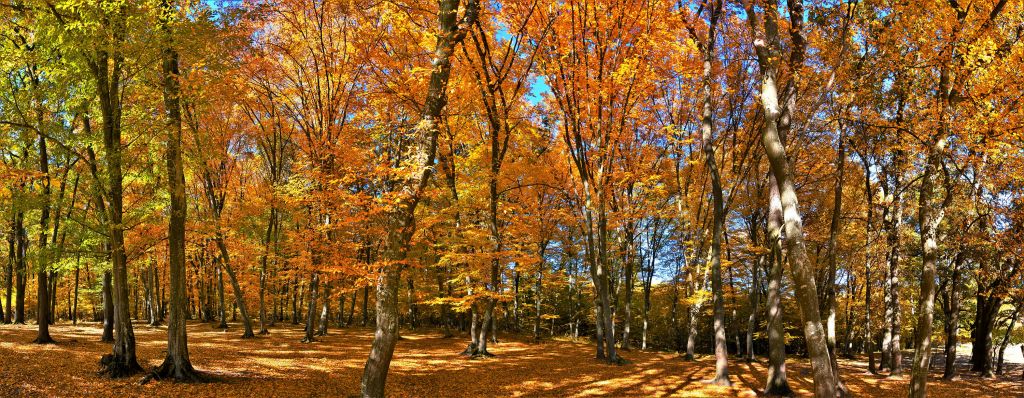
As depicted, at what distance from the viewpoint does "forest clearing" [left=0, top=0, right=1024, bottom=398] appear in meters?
8.79

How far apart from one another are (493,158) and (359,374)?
7.50 metres

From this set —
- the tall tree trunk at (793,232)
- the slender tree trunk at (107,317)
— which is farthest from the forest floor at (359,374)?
the tall tree trunk at (793,232)

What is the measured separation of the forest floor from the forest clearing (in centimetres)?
15

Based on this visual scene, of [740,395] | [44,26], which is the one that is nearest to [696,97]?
[740,395]

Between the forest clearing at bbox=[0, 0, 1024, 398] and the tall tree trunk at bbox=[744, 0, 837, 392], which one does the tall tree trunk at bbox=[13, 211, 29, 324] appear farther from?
the tall tree trunk at bbox=[744, 0, 837, 392]

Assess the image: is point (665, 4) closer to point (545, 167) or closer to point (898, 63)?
point (898, 63)

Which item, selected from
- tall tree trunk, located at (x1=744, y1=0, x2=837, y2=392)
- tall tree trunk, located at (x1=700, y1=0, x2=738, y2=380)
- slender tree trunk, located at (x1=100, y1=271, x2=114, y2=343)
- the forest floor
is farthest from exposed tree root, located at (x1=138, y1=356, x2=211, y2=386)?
tall tree trunk, located at (x1=700, y1=0, x2=738, y2=380)

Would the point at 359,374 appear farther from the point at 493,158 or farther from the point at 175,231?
the point at 493,158

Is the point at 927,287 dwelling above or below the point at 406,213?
below

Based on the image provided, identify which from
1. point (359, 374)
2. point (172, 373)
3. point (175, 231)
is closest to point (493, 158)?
point (359, 374)

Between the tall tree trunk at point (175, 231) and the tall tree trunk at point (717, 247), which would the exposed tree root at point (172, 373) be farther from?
the tall tree trunk at point (717, 247)

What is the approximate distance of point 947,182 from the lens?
9242 millimetres

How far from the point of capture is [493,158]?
15773 mm

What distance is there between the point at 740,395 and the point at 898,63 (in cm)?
772
